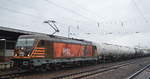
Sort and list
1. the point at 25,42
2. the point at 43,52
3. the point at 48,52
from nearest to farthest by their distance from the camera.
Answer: the point at 25,42 → the point at 43,52 → the point at 48,52

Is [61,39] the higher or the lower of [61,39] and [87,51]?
the higher

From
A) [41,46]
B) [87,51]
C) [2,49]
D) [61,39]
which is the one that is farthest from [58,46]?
[2,49]

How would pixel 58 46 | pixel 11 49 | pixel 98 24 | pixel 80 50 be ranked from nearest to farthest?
1. pixel 58 46
2. pixel 80 50
3. pixel 11 49
4. pixel 98 24

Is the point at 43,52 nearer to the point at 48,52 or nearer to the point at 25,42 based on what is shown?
the point at 48,52

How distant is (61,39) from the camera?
17047 millimetres

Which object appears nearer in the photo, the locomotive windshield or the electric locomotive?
the electric locomotive

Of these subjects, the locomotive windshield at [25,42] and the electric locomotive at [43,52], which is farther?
the locomotive windshield at [25,42]

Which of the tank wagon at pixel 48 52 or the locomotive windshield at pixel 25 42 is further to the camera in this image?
the locomotive windshield at pixel 25 42

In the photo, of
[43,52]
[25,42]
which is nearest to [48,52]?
[43,52]

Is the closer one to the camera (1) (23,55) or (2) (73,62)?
(1) (23,55)

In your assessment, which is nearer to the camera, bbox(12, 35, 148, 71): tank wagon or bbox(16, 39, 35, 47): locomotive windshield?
bbox(12, 35, 148, 71): tank wagon

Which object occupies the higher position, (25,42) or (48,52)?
(25,42)

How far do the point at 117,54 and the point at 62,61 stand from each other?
17823mm

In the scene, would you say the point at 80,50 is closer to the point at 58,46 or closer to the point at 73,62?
the point at 73,62
